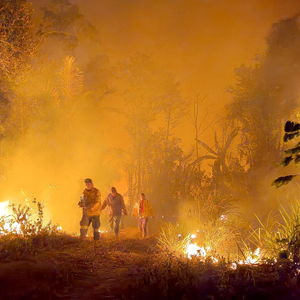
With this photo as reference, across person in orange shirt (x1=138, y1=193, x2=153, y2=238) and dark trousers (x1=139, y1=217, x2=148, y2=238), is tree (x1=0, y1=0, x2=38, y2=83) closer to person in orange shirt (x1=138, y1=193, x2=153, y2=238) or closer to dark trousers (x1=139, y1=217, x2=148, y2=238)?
person in orange shirt (x1=138, y1=193, x2=153, y2=238)

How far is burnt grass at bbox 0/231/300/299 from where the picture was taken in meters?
5.69

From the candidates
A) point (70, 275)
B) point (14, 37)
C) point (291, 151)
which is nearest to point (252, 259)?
point (291, 151)

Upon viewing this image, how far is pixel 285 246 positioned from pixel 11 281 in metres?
4.47

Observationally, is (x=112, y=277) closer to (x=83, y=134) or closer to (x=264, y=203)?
(x=264, y=203)

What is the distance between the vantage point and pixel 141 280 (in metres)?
6.08

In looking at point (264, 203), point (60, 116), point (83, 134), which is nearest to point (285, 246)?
point (264, 203)

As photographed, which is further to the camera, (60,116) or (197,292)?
(60,116)

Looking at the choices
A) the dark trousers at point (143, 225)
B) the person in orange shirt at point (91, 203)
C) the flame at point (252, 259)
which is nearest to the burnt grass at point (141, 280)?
the flame at point (252, 259)

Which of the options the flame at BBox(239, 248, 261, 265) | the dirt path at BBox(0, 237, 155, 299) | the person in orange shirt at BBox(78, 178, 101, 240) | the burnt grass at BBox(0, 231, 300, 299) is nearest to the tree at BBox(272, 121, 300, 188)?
the burnt grass at BBox(0, 231, 300, 299)

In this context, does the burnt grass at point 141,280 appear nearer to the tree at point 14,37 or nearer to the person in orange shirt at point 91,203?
the person in orange shirt at point 91,203

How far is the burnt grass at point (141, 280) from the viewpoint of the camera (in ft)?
18.7

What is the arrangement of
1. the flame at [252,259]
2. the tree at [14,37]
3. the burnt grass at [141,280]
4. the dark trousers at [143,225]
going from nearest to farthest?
the burnt grass at [141,280]
the flame at [252,259]
the tree at [14,37]
the dark trousers at [143,225]

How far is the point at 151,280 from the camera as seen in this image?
19.5ft

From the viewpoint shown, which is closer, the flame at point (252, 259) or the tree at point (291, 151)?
the tree at point (291, 151)
